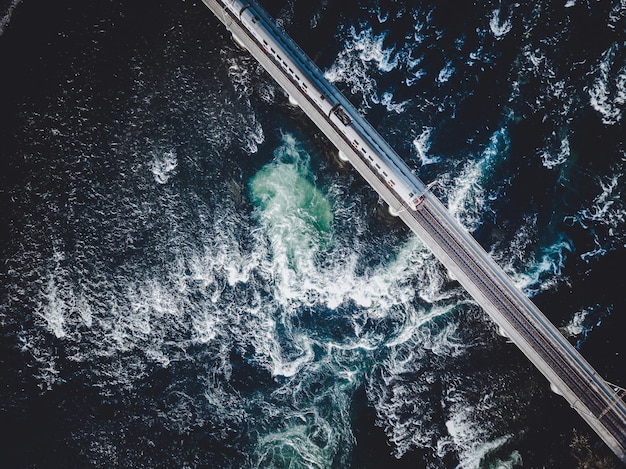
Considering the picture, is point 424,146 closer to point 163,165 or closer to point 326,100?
point 326,100

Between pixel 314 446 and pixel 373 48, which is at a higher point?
pixel 373 48

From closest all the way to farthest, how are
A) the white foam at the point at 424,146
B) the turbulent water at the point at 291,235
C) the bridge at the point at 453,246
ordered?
the bridge at the point at 453,246, the turbulent water at the point at 291,235, the white foam at the point at 424,146

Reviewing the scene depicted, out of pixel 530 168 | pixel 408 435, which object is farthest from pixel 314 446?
pixel 530 168

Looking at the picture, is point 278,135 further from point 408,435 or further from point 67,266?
point 408,435

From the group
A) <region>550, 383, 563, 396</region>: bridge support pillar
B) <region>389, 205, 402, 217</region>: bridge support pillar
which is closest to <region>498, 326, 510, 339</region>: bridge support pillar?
<region>550, 383, 563, 396</region>: bridge support pillar

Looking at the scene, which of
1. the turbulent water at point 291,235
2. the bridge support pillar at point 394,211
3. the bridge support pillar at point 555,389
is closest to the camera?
the bridge support pillar at point 555,389

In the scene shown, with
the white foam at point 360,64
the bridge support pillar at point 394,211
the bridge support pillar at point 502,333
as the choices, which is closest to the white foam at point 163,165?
the white foam at point 360,64

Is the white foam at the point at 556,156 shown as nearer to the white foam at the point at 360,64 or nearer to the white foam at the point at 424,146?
the white foam at the point at 424,146
